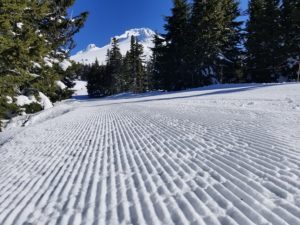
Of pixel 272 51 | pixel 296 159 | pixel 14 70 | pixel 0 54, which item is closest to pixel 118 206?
pixel 296 159

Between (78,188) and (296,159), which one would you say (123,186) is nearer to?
(78,188)

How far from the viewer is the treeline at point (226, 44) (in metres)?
37.5

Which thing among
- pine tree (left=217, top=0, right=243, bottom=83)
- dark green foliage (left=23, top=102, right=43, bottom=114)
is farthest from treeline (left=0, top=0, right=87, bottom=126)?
pine tree (left=217, top=0, right=243, bottom=83)

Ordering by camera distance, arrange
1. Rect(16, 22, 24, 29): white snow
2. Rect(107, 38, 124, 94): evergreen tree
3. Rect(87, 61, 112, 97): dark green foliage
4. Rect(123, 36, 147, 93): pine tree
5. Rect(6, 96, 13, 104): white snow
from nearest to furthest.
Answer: Rect(6, 96, 13, 104): white snow → Rect(16, 22, 24, 29): white snow → Rect(123, 36, 147, 93): pine tree → Rect(107, 38, 124, 94): evergreen tree → Rect(87, 61, 112, 97): dark green foliage

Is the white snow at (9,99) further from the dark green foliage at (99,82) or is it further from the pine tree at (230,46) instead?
the dark green foliage at (99,82)

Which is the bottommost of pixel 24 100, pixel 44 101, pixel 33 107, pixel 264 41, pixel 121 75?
pixel 121 75

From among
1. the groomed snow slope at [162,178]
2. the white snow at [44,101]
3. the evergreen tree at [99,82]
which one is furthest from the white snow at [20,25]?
the evergreen tree at [99,82]

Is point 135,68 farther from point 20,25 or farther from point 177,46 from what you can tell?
point 20,25

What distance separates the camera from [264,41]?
3919 cm

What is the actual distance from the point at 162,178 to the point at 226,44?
136ft

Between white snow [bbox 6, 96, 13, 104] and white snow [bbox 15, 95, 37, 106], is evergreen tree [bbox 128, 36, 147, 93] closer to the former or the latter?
white snow [bbox 15, 95, 37, 106]

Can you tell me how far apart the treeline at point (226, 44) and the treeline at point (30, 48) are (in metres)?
15.4

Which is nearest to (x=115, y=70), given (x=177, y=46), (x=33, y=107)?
(x=177, y=46)

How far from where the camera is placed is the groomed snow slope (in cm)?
489
